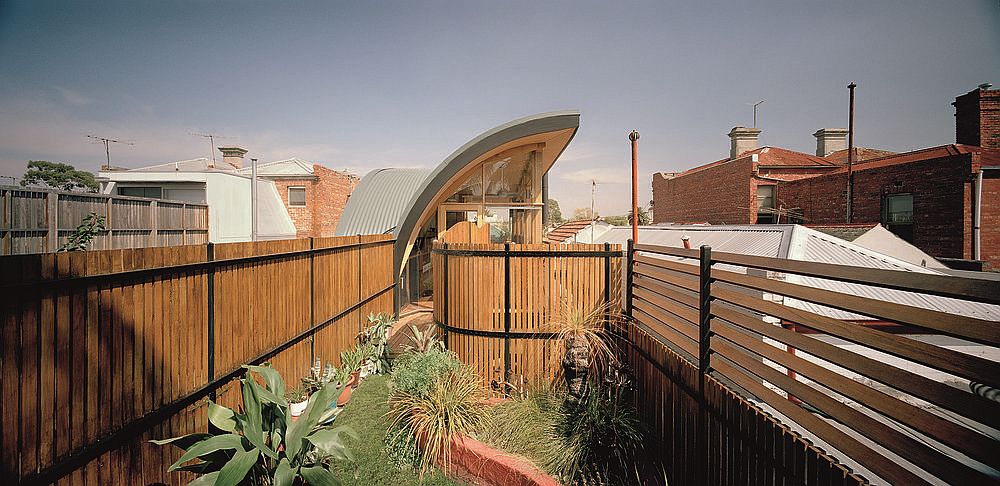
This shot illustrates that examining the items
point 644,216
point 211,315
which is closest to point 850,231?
point 211,315

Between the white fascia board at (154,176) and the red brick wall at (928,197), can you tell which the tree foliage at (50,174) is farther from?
the red brick wall at (928,197)

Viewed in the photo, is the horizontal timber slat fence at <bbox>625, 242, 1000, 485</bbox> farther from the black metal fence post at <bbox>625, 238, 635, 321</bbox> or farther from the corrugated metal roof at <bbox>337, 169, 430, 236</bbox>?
the corrugated metal roof at <bbox>337, 169, 430, 236</bbox>

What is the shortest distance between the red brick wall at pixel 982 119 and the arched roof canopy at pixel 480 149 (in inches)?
599

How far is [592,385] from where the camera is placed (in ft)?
14.9

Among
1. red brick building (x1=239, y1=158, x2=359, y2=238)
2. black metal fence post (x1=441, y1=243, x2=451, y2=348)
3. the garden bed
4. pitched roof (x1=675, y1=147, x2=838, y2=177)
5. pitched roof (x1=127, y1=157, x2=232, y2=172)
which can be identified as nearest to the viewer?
the garden bed

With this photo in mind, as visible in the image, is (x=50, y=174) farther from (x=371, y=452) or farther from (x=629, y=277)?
(x=629, y=277)

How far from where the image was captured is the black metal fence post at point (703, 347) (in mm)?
3119

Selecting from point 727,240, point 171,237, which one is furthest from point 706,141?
point 171,237

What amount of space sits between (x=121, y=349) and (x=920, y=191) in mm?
19160

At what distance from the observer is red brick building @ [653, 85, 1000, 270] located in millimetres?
12156

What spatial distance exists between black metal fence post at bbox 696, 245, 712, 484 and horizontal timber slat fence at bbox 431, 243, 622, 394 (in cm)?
206

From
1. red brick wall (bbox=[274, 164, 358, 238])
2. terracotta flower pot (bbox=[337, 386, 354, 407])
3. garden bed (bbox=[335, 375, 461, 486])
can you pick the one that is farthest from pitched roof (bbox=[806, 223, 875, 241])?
red brick wall (bbox=[274, 164, 358, 238])

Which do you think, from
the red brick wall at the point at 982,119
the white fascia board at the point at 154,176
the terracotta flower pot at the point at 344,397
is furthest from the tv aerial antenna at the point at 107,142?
the red brick wall at the point at 982,119

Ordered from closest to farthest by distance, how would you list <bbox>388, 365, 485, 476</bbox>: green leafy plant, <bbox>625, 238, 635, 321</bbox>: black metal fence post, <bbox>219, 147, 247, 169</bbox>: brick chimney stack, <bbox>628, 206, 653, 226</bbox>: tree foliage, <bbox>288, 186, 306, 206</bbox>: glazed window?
1. <bbox>388, 365, 485, 476</bbox>: green leafy plant
2. <bbox>625, 238, 635, 321</bbox>: black metal fence post
3. <bbox>288, 186, 306, 206</bbox>: glazed window
4. <bbox>219, 147, 247, 169</bbox>: brick chimney stack
5. <bbox>628, 206, 653, 226</bbox>: tree foliage
